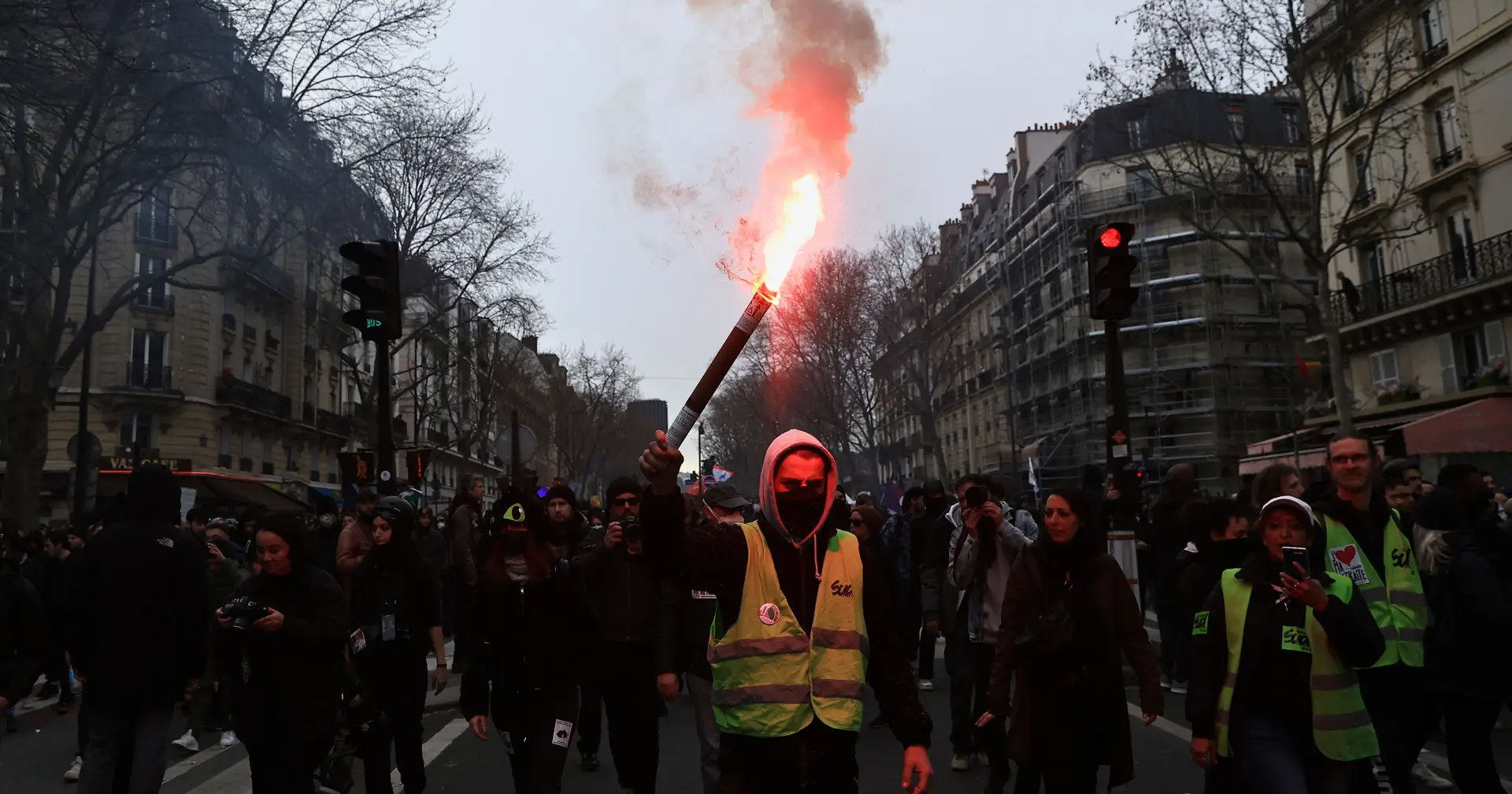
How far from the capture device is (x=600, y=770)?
7.36 m

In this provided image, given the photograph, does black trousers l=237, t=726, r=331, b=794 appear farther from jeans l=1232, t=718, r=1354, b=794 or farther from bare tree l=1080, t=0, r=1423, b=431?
bare tree l=1080, t=0, r=1423, b=431

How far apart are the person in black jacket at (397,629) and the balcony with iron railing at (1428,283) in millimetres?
24503

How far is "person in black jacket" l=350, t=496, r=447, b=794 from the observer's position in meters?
5.75

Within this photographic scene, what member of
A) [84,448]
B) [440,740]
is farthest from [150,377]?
[440,740]

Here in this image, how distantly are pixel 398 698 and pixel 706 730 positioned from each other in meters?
1.66

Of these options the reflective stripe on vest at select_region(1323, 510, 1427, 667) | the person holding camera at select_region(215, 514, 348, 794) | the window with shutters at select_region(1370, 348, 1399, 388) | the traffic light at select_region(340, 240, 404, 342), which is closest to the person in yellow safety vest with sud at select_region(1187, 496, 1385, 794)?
the reflective stripe on vest at select_region(1323, 510, 1427, 667)

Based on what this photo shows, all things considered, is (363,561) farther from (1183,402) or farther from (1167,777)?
(1183,402)

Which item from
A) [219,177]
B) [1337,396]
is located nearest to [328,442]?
[219,177]

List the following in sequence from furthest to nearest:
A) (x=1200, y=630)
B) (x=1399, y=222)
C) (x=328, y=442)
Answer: (x=328, y=442)
(x=1399, y=222)
(x=1200, y=630)

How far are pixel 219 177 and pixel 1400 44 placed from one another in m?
22.0

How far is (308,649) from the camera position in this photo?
188 inches

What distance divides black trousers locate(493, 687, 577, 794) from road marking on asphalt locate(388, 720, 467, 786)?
84.4 inches

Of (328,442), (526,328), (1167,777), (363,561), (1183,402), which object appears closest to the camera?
(363,561)

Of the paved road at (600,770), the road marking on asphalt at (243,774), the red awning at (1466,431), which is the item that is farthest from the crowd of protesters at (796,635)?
the red awning at (1466,431)
